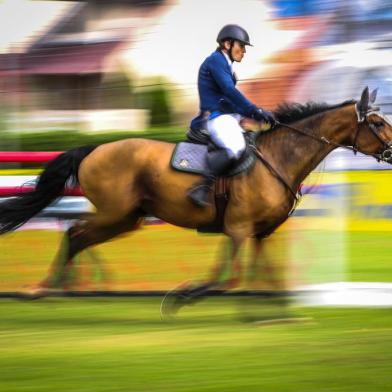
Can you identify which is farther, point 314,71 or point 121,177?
point 314,71

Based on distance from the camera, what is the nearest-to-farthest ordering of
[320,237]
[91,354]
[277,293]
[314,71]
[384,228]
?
1. [91,354]
2. [277,293]
3. [320,237]
4. [384,228]
5. [314,71]

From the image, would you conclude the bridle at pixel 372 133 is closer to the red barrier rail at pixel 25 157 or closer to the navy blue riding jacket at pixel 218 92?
the navy blue riding jacket at pixel 218 92

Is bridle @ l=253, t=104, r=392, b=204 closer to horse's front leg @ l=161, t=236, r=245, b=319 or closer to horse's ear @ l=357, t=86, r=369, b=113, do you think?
horse's ear @ l=357, t=86, r=369, b=113

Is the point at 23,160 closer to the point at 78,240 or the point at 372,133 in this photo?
the point at 78,240

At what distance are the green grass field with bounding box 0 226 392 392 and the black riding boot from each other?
905mm

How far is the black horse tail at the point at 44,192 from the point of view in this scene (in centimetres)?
909

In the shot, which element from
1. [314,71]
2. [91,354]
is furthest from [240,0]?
[91,354]

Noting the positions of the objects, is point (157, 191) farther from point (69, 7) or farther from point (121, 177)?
point (69, 7)

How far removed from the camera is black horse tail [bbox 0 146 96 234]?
9.09 m

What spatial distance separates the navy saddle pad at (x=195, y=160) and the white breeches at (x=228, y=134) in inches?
4.4

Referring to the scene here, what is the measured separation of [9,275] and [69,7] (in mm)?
14314

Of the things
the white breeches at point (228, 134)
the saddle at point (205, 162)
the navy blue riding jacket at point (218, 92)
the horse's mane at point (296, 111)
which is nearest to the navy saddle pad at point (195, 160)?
the saddle at point (205, 162)

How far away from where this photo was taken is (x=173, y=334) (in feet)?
25.4

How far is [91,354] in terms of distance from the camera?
6844 millimetres
